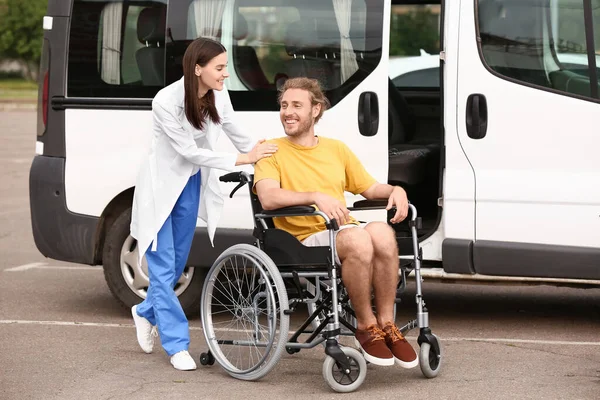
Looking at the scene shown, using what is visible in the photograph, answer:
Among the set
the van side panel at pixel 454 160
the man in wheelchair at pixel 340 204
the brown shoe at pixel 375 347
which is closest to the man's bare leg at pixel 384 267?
the man in wheelchair at pixel 340 204

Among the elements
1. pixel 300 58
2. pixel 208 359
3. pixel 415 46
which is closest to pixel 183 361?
pixel 208 359

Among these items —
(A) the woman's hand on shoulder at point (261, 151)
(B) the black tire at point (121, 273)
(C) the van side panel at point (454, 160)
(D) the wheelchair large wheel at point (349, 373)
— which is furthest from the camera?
(B) the black tire at point (121, 273)

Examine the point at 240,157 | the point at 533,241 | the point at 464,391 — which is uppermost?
the point at 240,157

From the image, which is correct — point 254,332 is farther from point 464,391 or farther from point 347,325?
point 464,391

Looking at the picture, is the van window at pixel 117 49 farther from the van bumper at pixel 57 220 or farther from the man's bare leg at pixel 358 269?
the man's bare leg at pixel 358 269

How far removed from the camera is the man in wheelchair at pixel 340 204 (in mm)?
5832

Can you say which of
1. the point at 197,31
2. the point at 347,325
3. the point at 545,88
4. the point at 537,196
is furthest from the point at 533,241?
the point at 197,31

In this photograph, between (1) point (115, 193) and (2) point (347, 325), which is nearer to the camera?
(2) point (347, 325)

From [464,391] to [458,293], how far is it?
119 inches

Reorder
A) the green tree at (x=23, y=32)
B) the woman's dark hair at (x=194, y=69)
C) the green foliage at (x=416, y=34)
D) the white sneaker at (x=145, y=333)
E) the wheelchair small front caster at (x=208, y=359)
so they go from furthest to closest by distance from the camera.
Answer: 1. the green tree at (x=23, y=32)
2. the green foliage at (x=416, y=34)
3. the white sneaker at (x=145, y=333)
4. the wheelchair small front caster at (x=208, y=359)
5. the woman's dark hair at (x=194, y=69)

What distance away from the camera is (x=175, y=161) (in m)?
6.39

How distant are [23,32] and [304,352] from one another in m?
53.0

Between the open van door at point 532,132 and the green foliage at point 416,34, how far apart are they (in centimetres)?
361

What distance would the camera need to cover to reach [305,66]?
7.26 metres
